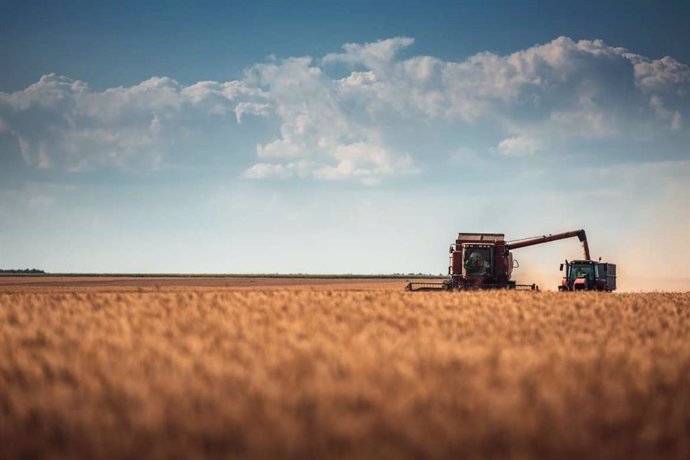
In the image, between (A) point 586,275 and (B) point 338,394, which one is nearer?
Result: (B) point 338,394

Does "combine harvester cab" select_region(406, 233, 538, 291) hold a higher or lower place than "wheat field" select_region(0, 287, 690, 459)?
higher

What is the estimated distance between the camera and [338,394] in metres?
5.88

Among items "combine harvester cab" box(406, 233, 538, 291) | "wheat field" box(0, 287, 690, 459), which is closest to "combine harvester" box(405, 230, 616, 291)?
"combine harvester cab" box(406, 233, 538, 291)

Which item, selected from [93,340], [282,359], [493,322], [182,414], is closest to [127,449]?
[182,414]

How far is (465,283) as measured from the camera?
34094mm

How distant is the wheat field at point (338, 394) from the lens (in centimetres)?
479

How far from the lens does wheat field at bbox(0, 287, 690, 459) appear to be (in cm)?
479

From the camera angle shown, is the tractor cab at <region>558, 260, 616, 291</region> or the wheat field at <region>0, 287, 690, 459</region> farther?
the tractor cab at <region>558, 260, 616, 291</region>

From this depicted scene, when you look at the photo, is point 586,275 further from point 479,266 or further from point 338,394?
point 338,394

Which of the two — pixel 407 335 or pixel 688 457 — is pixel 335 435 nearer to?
pixel 688 457

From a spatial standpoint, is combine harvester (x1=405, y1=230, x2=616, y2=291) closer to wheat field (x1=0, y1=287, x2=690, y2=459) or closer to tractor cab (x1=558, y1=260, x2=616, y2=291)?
tractor cab (x1=558, y1=260, x2=616, y2=291)

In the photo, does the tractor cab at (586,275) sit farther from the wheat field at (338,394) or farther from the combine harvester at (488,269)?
the wheat field at (338,394)

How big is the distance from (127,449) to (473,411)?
2.49 m

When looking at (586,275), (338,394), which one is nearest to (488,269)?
(586,275)
